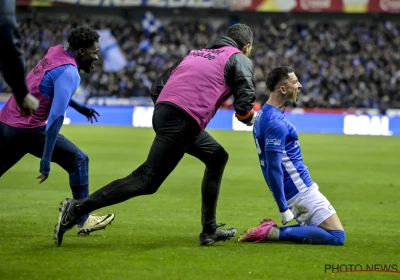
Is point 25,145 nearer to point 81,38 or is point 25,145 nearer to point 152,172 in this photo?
point 81,38

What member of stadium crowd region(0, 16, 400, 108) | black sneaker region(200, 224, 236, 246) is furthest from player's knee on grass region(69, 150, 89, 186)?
stadium crowd region(0, 16, 400, 108)

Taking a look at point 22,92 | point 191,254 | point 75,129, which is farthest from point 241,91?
point 75,129

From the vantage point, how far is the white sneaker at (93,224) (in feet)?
25.0

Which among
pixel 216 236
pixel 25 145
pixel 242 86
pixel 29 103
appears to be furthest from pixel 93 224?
pixel 29 103

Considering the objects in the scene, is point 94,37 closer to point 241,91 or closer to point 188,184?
point 241,91

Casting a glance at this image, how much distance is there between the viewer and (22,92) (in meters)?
5.15

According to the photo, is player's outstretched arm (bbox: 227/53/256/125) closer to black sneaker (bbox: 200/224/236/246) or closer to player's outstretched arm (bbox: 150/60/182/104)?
player's outstretched arm (bbox: 150/60/182/104)

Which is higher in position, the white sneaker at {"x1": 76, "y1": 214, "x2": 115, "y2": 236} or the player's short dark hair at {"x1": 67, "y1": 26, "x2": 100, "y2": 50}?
the player's short dark hair at {"x1": 67, "y1": 26, "x2": 100, "y2": 50}

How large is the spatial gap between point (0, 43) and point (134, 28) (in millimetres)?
37530

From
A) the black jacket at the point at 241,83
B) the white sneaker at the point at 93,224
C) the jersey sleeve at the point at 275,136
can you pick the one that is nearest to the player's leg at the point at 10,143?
the white sneaker at the point at 93,224

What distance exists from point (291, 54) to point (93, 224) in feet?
105

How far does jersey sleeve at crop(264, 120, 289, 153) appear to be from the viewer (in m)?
7.02

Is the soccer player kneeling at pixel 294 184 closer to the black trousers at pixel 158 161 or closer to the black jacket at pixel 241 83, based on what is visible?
the black jacket at pixel 241 83

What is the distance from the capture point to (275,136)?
23.1 ft
